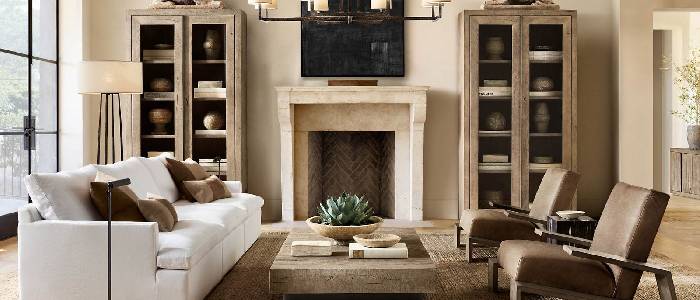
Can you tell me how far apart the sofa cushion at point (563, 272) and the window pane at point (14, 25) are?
4.90m

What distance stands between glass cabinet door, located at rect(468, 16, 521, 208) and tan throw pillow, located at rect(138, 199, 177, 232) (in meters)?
3.70

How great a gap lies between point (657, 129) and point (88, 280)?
349 inches

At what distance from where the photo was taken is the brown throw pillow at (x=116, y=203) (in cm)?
371

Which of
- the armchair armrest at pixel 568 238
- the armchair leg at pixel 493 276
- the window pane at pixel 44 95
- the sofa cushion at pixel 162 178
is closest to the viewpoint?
the armchair armrest at pixel 568 238

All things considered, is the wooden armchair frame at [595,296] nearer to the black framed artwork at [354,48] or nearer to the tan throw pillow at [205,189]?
the tan throw pillow at [205,189]

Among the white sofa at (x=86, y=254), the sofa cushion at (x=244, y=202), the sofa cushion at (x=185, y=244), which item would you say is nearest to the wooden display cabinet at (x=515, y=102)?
the sofa cushion at (x=244, y=202)

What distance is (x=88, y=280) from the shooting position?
11.3 ft

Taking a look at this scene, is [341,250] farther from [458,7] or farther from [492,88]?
[458,7]

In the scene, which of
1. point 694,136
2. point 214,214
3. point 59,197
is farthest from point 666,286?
point 694,136

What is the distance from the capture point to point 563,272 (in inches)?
129

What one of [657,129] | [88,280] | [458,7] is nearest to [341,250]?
[88,280]

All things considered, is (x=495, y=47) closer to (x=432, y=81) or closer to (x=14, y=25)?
(x=432, y=81)

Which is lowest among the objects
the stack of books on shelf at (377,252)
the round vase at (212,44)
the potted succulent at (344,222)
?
the stack of books on shelf at (377,252)

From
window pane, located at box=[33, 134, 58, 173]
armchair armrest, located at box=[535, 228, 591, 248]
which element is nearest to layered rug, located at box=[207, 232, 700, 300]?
armchair armrest, located at box=[535, 228, 591, 248]
